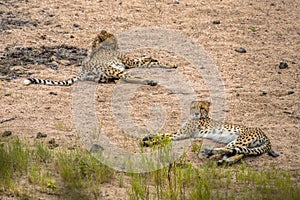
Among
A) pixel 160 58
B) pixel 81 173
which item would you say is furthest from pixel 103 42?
pixel 81 173

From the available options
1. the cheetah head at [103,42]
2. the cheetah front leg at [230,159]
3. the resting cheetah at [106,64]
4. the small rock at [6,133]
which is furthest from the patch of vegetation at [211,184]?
the cheetah head at [103,42]

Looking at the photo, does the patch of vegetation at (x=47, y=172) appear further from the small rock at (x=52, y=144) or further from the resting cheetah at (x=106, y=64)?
the resting cheetah at (x=106, y=64)

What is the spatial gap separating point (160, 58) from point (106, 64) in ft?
3.93

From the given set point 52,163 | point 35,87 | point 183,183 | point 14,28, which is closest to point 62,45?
point 14,28

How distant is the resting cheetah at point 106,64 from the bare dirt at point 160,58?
21 cm

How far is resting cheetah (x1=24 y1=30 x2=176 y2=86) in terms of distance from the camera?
894 cm

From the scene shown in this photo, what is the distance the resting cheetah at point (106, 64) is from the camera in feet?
29.3

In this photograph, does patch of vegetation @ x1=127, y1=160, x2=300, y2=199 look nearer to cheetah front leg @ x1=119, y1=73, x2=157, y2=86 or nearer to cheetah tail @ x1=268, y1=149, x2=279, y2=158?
cheetah tail @ x1=268, y1=149, x2=279, y2=158

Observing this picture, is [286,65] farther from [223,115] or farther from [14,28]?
[14,28]

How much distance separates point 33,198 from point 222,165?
2036mm

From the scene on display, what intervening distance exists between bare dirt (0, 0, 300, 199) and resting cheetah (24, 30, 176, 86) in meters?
0.21

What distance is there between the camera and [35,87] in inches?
342

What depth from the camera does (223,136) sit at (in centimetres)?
704

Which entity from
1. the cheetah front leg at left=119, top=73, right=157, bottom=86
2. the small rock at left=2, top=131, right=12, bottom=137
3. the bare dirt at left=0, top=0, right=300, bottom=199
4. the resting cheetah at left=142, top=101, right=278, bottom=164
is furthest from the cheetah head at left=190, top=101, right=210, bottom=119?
the small rock at left=2, top=131, right=12, bottom=137
